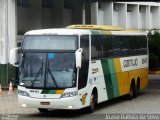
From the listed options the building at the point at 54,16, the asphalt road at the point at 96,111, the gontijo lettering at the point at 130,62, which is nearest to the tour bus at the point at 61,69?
the asphalt road at the point at 96,111

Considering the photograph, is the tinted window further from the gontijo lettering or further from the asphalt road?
the asphalt road

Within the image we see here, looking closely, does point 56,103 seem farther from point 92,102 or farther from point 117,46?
point 117,46

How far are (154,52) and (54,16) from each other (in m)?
11.8

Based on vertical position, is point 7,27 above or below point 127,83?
above

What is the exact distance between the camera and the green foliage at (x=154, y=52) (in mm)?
46844

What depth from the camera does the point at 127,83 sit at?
77.3ft

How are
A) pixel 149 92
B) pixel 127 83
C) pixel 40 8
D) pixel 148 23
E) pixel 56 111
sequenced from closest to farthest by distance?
1. pixel 56 111
2. pixel 127 83
3. pixel 149 92
4. pixel 40 8
5. pixel 148 23

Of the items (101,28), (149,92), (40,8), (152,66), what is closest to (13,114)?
(101,28)

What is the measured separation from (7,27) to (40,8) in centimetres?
945

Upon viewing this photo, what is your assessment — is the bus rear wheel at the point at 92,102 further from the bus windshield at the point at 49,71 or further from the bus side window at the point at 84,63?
the bus windshield at the point at 49,71

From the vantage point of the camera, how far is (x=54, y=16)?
4197cm

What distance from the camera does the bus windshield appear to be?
57.5 ft

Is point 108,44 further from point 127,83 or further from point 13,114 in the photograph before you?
point 13,114

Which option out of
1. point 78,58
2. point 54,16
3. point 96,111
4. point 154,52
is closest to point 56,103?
point 78,58
